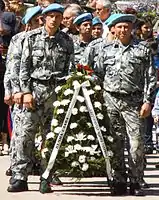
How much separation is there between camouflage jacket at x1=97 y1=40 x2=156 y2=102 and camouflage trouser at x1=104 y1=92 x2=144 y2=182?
0.12 meters

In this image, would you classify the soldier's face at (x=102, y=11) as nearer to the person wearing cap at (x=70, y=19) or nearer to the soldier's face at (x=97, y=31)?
the soldier's face at (x=97, y=31)

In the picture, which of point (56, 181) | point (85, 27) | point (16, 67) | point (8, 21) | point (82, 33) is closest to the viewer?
point (16, 67)

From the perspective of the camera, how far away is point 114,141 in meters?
8.93

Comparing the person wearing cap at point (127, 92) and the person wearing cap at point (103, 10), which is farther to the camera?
the person wearing cap at point (103, 10)

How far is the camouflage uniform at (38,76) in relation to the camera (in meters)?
8.88

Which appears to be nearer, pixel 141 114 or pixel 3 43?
pixel 141 114

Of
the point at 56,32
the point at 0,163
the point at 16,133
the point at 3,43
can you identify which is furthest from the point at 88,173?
the point at 3,43

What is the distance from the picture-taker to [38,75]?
350 inches

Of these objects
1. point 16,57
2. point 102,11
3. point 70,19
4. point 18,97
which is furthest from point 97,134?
point 102,11

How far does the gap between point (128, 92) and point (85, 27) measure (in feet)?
4.57

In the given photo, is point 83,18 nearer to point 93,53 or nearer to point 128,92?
point 93,53

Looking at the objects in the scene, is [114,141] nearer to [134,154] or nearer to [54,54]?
[134,154]

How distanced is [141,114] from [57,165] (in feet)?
3.65

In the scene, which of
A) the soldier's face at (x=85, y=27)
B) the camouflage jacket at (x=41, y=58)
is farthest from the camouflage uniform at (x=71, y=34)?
the camouflage jacket at (x=41, y=58)
